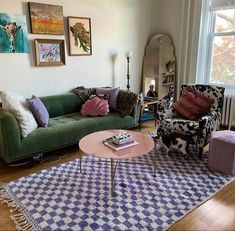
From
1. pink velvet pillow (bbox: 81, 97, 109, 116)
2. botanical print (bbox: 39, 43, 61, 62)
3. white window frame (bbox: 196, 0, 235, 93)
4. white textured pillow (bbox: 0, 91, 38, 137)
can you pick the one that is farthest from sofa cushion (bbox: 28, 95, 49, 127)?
white window frame (bbox: 196, 0, 235, 93)

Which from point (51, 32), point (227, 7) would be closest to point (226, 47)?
point (227, 7)

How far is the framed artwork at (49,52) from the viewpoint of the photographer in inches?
135

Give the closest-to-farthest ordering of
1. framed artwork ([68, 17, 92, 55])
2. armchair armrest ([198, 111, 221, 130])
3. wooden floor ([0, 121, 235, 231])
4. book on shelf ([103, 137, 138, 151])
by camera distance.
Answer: wooden floor ([0, 121, 235, 231])
book on shelf ([103, 137, 138, 151])
armchair armrest ([198, 111, 221, 130])
framed artwork ([68, 17, 92, 55])

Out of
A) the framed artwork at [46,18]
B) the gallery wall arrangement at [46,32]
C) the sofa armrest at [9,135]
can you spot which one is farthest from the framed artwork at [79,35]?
the sofa armrest at [9,135]

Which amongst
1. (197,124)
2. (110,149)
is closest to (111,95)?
(197,124)

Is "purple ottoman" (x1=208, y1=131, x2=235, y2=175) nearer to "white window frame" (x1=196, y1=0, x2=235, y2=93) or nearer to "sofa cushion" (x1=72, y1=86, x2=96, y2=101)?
"white window frame" (x1=196, y1=0, x2=235, y2=93)

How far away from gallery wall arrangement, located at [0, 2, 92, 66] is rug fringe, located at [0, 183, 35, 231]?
1789mm

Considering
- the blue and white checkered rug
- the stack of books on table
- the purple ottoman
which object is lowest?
the blue and white checkered rug

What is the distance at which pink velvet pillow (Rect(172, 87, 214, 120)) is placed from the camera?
331 cm

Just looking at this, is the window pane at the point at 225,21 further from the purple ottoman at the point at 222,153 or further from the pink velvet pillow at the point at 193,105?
the purple ottoman at the point at 222,153

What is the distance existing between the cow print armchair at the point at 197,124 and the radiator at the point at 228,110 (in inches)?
26.7

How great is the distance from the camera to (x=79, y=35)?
12.6 feet

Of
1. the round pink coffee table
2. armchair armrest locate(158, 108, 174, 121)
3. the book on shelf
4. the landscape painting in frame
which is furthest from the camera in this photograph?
armchair armrest locate(158, 108, 174, 121)

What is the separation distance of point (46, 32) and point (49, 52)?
0.91 ft
